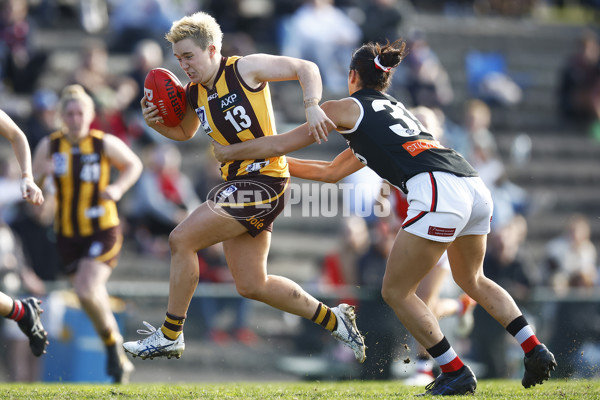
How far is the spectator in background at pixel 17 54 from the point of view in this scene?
11.5 m

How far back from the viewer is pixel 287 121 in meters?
12.4

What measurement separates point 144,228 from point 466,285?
19.0 feet

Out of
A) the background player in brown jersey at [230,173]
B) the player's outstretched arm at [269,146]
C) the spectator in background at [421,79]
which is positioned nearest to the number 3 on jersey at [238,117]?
the background player in brown jersey at [230,173]

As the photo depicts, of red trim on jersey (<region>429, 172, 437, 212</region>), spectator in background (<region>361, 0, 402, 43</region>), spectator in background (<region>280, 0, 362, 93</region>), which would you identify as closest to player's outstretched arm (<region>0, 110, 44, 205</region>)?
red trim on jersey (<region>429, 172, 437, 212</region>)

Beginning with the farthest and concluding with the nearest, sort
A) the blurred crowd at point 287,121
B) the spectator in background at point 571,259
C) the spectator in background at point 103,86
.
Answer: the spectator in background at point 571,259
the spectator in background at point 103,86
the blurred crowd at point 287,121

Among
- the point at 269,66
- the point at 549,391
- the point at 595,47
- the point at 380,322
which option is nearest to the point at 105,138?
the point at 269,66

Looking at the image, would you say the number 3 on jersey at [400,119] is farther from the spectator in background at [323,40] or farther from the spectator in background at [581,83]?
the spectator in background at [581,83]

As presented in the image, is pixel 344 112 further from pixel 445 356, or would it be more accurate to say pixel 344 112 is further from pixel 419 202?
pixel 445 356

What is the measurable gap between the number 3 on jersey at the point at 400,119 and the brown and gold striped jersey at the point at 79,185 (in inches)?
123

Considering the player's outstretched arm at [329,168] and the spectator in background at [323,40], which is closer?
the player's outstretched arm at [329,168]

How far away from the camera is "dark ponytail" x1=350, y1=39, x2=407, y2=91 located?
5566 millimetres

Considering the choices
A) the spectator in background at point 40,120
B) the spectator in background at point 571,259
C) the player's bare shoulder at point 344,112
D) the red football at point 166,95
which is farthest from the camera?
the spectator in background at point 571,259

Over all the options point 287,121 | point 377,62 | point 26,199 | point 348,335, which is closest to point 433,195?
point 377,62

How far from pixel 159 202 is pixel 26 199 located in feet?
15.8
